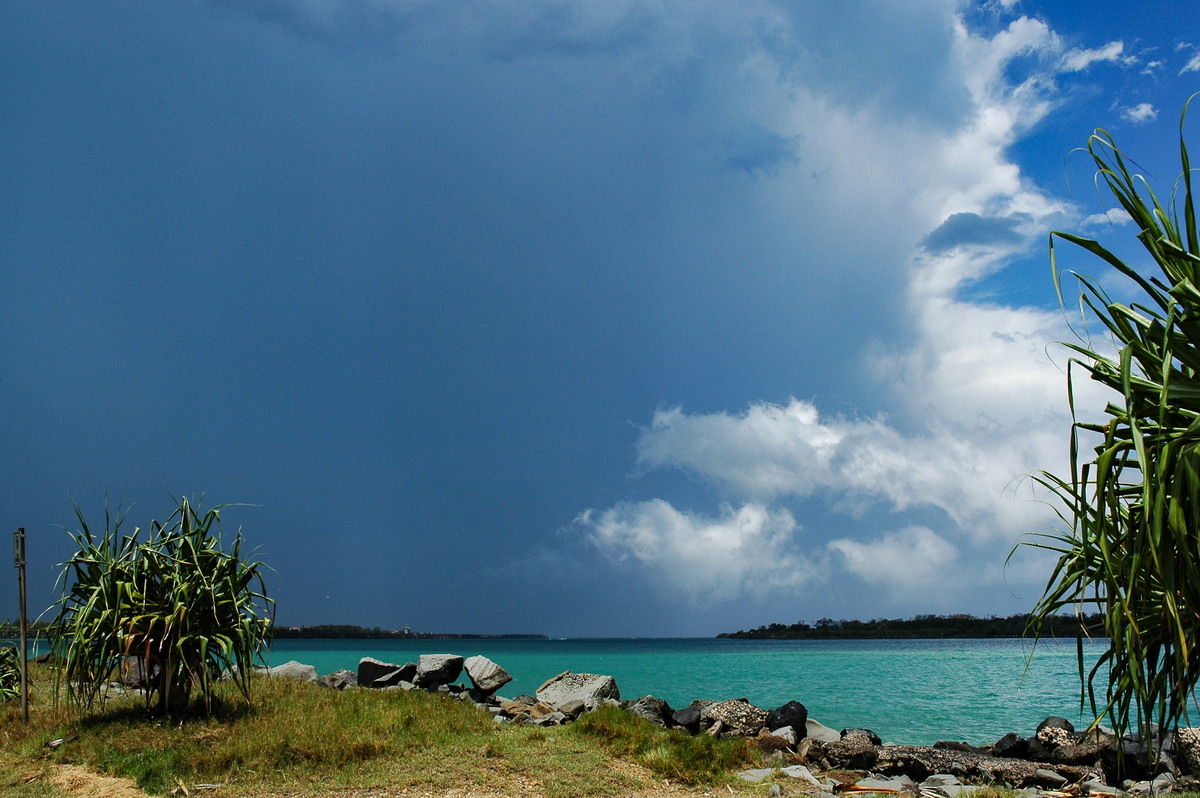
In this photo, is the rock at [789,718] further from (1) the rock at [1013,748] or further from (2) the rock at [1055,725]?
(2) the rock at [1055,725]

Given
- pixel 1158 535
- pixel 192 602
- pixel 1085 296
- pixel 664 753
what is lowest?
pixel 664 753

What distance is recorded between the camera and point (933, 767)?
501 inches

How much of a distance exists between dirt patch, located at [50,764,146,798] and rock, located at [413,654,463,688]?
9.61 metres

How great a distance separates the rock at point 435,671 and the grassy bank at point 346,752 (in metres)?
6.04

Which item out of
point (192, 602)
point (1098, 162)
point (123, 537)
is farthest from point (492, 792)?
point (1098, 162)

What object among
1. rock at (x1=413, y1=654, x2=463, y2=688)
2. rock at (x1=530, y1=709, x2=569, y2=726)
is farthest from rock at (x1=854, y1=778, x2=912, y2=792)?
rock at (x1=413, y1=654, x2=463, y2=688)

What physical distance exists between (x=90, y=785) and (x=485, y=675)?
419 inches

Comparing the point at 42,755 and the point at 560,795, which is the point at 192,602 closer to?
the point at 42,755

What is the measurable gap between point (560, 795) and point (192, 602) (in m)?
5.63

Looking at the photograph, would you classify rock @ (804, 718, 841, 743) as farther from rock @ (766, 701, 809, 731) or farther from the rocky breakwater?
rock @ (766, 701, 809, 731)

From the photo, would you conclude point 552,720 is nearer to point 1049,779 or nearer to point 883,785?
point 883,785

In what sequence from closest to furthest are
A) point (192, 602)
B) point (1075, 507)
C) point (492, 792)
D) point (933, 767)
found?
point (1075, 507)
point (492, 792)
point (192, 602)
point (933, 767)

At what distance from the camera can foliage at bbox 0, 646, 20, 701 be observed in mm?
12445

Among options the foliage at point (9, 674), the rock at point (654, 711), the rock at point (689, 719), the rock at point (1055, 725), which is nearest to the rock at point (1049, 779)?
the rock at point (1055, 725)
